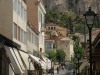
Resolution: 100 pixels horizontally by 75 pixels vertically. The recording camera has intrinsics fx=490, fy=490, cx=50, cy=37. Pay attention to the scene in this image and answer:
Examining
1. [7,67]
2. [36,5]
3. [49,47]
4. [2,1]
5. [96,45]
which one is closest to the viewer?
[96,45]

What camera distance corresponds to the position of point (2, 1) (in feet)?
108

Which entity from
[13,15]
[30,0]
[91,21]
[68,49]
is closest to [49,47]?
[68,49]

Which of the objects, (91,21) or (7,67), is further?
(7,67)

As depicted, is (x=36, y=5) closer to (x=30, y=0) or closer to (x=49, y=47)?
(x=30, y=0)

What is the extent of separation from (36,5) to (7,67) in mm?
38938

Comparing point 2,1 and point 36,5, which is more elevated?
point 36,5

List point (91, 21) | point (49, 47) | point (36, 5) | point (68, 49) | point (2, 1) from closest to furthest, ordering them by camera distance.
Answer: point (91, 21) < point (2, 1) < point (36, 5) < point (49, 47) < point (68, 49)

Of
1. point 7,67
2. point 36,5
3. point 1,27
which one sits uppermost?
point 36,5

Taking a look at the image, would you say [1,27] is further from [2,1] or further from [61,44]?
[61,44]

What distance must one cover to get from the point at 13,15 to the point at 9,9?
0.71 metres

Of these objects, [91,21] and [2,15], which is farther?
[2,15]

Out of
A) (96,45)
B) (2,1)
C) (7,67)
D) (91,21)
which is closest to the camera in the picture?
(91,21)

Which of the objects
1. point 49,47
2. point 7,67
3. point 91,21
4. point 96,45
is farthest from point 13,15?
point 49,47

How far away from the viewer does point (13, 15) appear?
1319 inches
